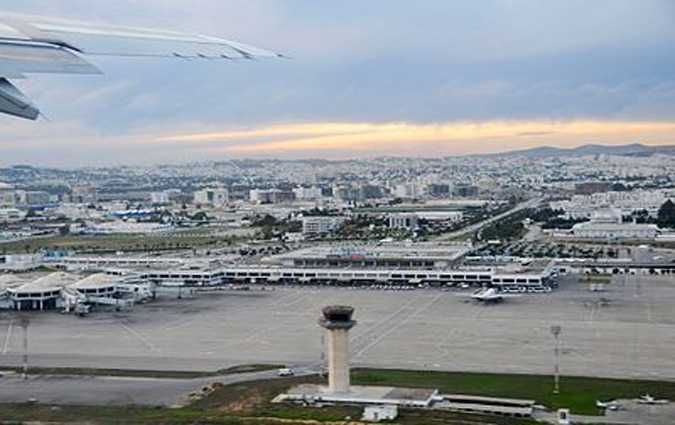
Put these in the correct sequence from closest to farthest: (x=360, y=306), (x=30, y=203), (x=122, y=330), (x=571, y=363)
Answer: (x=571, y=363) → (x=122, y=330) → (x=360, y=306) → (x=30, y=203)

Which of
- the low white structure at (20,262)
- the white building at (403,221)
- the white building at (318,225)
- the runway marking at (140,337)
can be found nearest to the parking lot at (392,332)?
the runway marking at (140,337)

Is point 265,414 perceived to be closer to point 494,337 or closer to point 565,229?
point 494,337

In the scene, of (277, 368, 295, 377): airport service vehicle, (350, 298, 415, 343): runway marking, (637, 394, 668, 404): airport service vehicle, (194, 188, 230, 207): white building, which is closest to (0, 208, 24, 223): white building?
(194, 188, 230, 207): white building

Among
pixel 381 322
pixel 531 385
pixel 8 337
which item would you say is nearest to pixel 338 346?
pixel 531 385

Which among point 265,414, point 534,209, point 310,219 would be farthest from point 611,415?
point 534,209

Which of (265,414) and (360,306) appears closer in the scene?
(265,414)

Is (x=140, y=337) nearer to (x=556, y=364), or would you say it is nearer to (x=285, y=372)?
(x=285, y=372)

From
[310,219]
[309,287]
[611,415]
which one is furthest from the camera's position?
[310,219]
